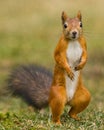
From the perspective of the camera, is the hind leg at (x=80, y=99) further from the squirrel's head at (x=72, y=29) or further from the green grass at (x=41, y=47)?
the squirrel's head at (x=72, y=29)

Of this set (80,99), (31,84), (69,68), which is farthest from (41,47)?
(69,68)

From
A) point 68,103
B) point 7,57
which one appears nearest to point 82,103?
point 68,103

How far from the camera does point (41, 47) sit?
51.0ft

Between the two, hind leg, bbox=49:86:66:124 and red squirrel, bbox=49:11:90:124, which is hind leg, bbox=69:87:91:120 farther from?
hind leg, bbox=49:86:66:124

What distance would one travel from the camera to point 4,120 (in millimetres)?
6691

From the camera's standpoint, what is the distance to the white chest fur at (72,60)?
6.43 metres

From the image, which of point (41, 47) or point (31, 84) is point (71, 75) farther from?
point (41, 47)

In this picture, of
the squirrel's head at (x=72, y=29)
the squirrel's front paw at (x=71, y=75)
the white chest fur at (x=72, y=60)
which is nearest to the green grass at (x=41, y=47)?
the white chest fur at (x=72, y=60)

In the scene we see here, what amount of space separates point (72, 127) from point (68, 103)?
294 millimetres

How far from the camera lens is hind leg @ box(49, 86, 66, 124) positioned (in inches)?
253

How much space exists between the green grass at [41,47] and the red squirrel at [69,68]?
227 mm

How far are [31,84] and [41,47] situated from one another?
291 inches

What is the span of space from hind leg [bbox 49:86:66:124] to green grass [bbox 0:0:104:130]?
13 cm

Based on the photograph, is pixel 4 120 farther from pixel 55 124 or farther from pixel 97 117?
pixel 97 117
